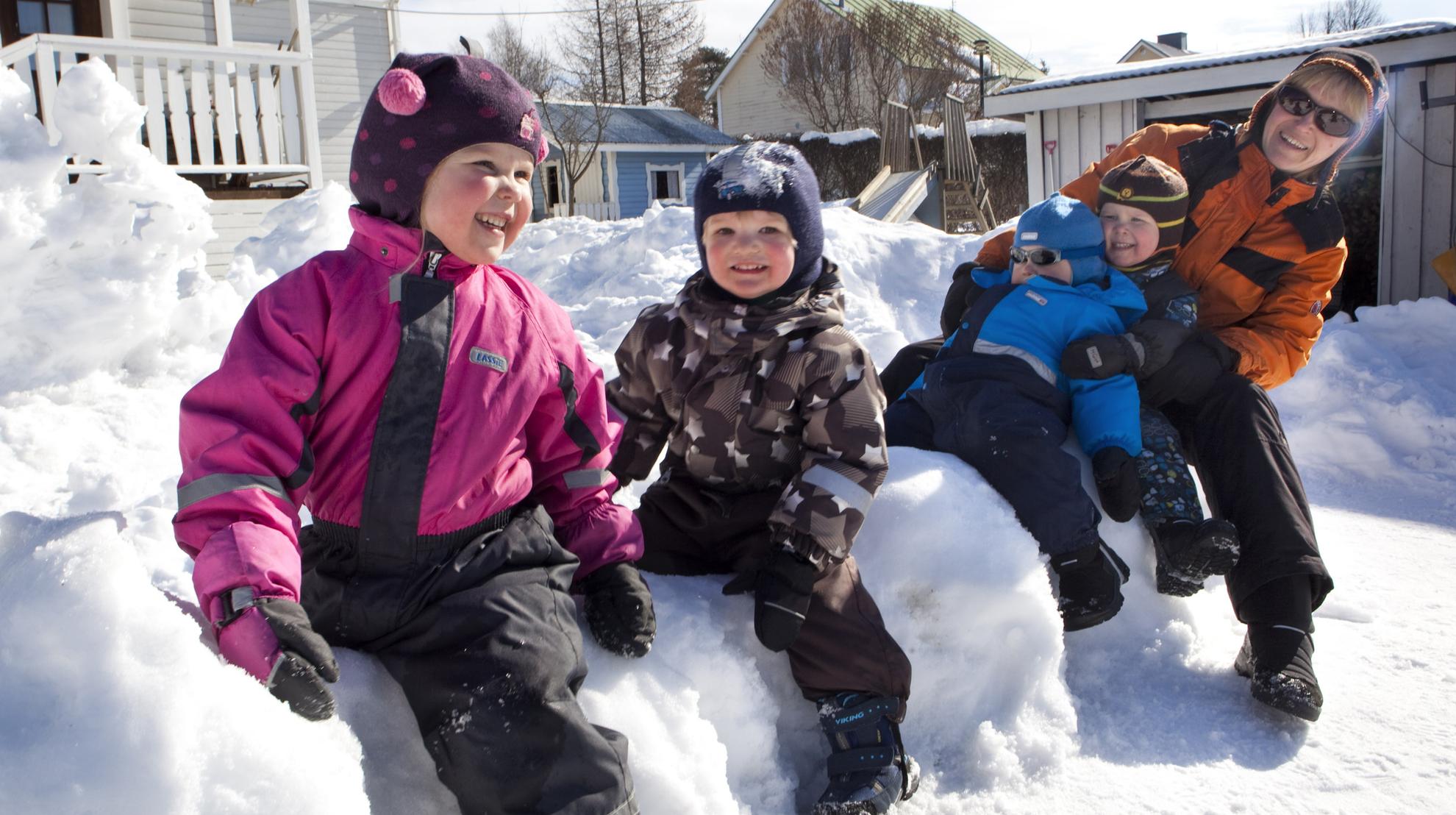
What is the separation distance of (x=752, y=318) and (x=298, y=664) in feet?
3.87

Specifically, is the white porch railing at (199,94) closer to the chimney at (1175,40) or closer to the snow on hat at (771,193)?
the snow on hat at (771,193)

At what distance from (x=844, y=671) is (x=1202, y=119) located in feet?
23.6

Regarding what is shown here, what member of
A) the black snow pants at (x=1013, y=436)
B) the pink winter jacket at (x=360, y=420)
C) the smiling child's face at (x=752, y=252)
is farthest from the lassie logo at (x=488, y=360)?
the black snow pants at (x=1013, y=436)

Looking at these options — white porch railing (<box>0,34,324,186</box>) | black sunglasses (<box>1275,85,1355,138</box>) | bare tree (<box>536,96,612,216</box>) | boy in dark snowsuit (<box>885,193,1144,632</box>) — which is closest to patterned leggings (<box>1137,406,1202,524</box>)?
boy in dark snowsuit (<box>885,193,1144,632</box>)

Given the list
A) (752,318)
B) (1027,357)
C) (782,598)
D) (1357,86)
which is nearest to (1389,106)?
(1357,86)

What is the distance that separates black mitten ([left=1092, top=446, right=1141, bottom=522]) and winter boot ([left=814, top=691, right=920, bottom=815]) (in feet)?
3.26

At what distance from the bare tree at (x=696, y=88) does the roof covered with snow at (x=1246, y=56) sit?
90.2 feet

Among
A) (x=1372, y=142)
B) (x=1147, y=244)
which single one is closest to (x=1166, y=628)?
(x=1147, y=244)

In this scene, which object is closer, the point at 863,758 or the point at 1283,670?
the point at 863,758

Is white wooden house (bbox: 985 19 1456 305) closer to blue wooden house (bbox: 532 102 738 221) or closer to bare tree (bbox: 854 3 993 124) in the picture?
bare tree (bbox: 854 3 993 124)

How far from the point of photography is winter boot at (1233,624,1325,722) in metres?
2.37

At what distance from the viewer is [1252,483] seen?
2.72 metres

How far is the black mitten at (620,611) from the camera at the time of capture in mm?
1833

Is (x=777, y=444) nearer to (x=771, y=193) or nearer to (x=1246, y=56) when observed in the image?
(x=771, y=193)
